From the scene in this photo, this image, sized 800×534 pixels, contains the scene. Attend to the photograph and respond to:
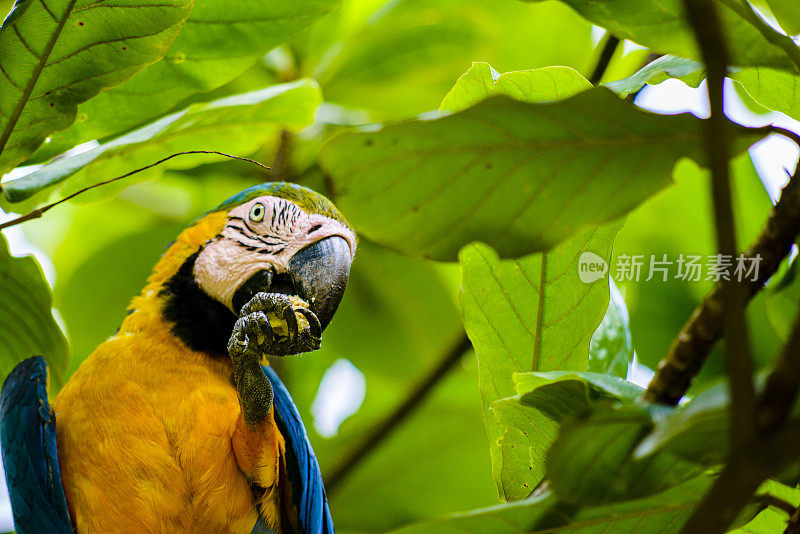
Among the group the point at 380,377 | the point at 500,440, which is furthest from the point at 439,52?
the point at 500,440

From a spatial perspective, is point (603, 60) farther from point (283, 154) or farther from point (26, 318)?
point (26, 318)

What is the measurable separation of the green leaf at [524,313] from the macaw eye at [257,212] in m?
0.75

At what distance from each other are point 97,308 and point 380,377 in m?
1.00

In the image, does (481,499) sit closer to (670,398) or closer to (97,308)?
(97,308)

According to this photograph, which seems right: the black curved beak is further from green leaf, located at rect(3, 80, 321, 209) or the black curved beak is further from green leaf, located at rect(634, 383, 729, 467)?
green leaf, located at rect(634, 383, 729, 467)

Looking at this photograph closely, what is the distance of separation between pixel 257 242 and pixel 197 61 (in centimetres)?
52

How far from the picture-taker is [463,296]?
128 cm

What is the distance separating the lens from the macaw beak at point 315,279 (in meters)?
1.64

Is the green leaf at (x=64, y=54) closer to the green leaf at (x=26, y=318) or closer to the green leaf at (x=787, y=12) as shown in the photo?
the green leaf at (x=26, y=318)

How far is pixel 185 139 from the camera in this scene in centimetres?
149

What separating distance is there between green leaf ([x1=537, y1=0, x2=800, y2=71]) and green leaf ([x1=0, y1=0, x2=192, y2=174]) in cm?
62

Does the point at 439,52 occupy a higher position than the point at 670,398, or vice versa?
the point at 439,52

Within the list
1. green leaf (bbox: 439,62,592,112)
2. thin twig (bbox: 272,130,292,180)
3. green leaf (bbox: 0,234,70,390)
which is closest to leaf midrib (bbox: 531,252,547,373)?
green leaf (bbox: 439,62,592,112)

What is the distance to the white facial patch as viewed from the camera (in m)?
1.79
